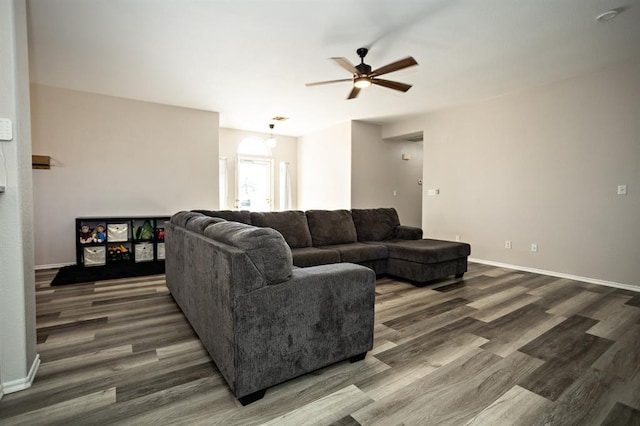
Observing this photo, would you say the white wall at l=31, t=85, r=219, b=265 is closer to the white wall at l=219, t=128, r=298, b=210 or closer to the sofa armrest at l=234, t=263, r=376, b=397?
the white wall at l=219, t=128, r=298, b=210

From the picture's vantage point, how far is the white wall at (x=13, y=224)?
1.63 metres

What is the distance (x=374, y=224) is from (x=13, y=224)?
3.93 m

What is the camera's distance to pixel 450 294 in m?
3.42

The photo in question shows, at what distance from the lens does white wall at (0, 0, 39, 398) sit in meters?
1.63

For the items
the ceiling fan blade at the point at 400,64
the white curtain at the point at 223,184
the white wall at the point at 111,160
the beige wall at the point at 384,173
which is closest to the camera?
the ceiling fan blade at the point at 400,64

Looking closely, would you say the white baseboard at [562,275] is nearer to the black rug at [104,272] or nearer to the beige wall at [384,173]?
the beige wall at [384,173]

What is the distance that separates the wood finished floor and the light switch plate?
4.56 ft

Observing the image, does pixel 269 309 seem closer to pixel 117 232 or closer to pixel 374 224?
pixel 374 224

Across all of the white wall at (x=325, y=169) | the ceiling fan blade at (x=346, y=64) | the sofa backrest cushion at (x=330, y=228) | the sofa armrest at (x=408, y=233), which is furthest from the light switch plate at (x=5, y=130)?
the white wall at (x=325, y=169)

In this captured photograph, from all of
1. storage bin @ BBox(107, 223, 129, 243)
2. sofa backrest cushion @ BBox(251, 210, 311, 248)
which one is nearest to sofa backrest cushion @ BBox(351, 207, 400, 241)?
sofa backrest cushion @ BBox(251, 210, 311, 248)

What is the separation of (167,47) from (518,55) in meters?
3.97

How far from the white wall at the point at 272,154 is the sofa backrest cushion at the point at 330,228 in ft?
12.4

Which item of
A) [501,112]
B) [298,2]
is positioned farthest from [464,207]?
[298,2]

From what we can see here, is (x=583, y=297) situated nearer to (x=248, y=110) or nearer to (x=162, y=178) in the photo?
(x=248, y=110)
